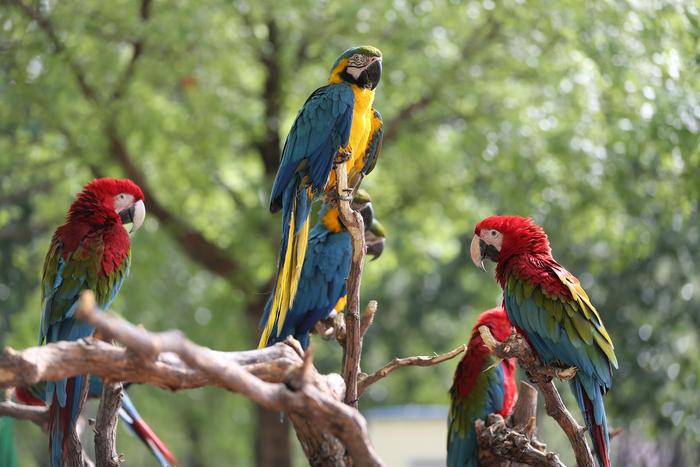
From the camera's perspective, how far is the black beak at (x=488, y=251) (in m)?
3.31

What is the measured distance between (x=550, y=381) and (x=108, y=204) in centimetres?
173

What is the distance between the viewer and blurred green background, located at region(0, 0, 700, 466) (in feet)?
21.2

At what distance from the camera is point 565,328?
299 cm

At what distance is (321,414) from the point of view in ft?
7.21

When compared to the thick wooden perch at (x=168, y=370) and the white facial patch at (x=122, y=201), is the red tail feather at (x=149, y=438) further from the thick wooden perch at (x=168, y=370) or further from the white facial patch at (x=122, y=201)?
the thick wooden perch at (x=168, y=370)

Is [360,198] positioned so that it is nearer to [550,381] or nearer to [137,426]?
[550,381]

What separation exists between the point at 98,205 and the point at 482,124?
4.75 metres

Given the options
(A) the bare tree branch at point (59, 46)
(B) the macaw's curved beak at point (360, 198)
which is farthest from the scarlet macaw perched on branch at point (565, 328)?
(A) the bare tree branch at point (59, 46)

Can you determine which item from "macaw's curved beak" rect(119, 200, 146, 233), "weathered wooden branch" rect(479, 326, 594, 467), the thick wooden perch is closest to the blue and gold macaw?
"macaw's curved beak" rect(119, 200, 146, 233)

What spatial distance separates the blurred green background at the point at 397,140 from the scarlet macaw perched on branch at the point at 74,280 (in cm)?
340

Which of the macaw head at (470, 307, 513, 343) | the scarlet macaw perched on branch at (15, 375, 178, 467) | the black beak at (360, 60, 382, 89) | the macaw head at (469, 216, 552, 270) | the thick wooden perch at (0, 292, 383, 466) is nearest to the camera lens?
the thick wooden perch at (0, 292, 383, 466)

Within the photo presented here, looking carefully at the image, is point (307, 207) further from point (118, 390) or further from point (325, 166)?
point (118, 390)

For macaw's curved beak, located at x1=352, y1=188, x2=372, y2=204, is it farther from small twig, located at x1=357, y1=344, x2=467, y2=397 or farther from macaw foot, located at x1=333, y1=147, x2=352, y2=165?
small twig, located at x1=357, y1=344, x2=467, y2=397

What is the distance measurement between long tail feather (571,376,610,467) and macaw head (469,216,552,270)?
50 centimetres
